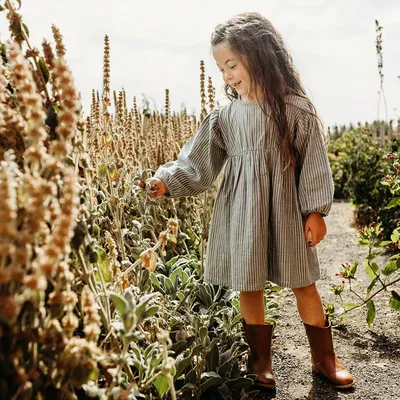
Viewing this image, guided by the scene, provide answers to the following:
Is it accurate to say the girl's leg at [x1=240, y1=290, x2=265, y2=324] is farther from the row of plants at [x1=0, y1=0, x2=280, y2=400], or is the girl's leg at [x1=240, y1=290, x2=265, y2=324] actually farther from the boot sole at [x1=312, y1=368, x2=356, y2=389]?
the boot sole at [x1=312, y1=368, x2=356, y2=389]

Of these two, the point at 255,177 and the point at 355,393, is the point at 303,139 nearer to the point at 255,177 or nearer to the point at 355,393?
the point at 255,177

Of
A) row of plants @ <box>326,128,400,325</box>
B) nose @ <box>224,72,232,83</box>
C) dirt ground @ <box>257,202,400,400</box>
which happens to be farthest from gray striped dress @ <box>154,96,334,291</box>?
row of plants @ <box>326,128,400,325</box>

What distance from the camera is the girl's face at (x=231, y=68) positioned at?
2.06 meters

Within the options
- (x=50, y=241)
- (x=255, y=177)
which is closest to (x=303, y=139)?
(x=255, y=177)

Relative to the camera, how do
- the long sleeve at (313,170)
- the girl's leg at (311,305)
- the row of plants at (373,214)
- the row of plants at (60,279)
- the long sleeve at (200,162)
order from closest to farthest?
the row of plants at (60,279)
the long sleeve at (313,170)
the girl's leg at (311,305)
the long sleeve at (200,162)
the row of plants at (373,214)

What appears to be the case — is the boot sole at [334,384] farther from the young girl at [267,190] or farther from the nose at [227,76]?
the nose at [227,76]

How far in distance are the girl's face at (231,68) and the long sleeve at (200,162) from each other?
0.72 ft

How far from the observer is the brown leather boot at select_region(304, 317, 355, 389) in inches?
80.6

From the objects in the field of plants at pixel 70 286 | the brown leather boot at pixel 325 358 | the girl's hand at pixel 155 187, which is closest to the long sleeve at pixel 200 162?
the girl's hand at pixel 155 187

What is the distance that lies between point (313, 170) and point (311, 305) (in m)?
0.51

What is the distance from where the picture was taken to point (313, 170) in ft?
6.64

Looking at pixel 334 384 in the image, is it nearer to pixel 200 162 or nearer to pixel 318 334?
pixel 318 334

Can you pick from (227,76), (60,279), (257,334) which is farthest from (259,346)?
(60,279)

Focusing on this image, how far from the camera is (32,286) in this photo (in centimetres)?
88
